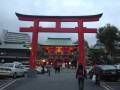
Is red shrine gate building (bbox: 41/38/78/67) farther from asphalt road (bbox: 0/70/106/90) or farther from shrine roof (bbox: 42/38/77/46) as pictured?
asphalt road (bbox: 0/70/106/90)

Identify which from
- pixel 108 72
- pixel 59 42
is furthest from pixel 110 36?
pixel 59 42

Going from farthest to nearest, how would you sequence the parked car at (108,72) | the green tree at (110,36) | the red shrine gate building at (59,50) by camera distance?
the red shrine gate building at (59,50) < the green tree at (110,36) < the parked car at (108,72)

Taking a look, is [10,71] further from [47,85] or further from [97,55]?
[97,55]

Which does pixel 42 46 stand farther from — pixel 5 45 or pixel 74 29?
pixel 74 29

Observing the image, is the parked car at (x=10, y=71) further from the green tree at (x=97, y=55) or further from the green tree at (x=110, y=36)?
the green tree at (x=97, y=55)

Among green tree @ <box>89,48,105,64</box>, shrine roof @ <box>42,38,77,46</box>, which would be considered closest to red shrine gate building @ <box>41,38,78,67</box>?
shrine roof @ <box>42,38,77,46</box>

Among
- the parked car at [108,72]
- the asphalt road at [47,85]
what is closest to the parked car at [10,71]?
the asphalt road at [47,85]

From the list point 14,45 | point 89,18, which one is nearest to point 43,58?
point 14,45

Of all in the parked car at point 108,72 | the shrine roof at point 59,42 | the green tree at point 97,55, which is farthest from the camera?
the shrine roof at point 59,42

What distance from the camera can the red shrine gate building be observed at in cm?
10762

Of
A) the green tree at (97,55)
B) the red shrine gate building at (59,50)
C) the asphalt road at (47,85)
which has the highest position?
the red shrine gate building at (59,50)

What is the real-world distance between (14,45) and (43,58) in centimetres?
1239

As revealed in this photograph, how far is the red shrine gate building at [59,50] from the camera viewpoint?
353ft

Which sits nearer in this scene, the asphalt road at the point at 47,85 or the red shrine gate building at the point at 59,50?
the asphalt road at the point at 47,85
